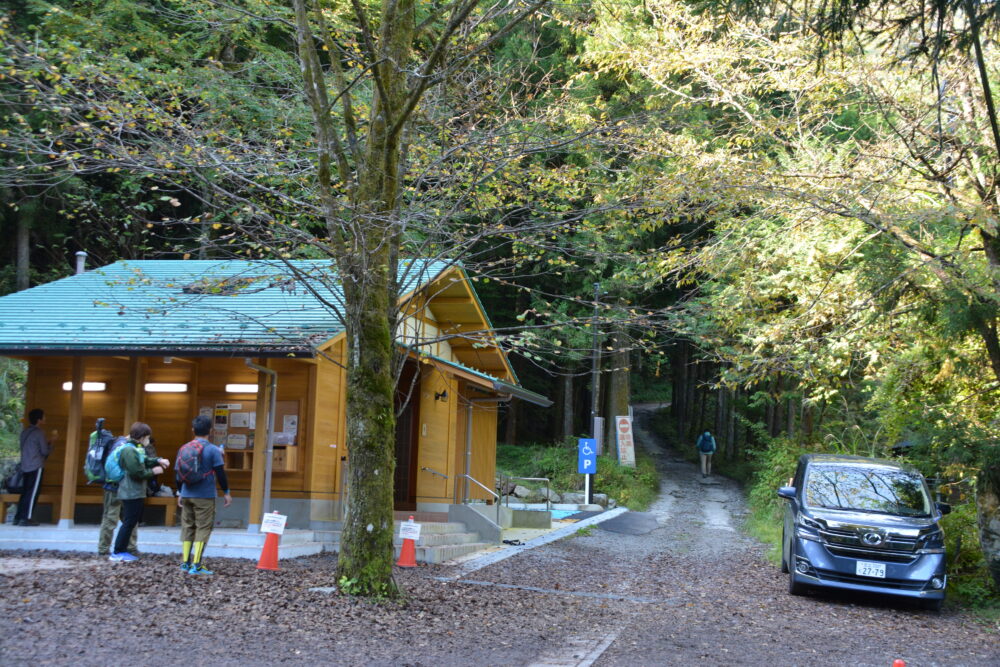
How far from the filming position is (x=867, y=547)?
10.8m

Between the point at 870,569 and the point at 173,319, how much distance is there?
10.5 metres

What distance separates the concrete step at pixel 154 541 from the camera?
11.7 m

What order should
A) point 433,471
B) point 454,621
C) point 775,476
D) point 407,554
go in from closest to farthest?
point 454,621, point 407,554, point 433,471, point 775,476

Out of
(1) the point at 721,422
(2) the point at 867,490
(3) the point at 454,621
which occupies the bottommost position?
(3) the point at 454,621

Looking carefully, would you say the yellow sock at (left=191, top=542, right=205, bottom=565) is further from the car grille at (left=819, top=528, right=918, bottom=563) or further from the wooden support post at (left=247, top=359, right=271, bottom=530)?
the car grille at (left=819, top=528, right=918, bottom=563)

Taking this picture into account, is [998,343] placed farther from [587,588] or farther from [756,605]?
[587,588]

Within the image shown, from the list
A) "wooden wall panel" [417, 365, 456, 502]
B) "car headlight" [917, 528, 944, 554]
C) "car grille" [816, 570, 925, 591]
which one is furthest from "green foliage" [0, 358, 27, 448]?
"car headlight" [917, 528, 944, 554]

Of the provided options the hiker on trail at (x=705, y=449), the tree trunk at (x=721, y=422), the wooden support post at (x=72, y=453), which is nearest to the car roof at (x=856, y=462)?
the wooden support post at (x=72, y=453)

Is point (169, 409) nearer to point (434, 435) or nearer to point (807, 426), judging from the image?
point (434, 435)

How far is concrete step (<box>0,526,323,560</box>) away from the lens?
11.7m

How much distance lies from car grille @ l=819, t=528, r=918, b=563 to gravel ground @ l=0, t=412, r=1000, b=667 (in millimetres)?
690

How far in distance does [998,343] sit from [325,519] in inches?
403

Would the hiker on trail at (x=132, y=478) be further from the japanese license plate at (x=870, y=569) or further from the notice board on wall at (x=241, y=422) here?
the japanese license plate at (x=870, y=569)

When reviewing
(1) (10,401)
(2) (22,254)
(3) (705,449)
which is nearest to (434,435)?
(2) (22,254)
